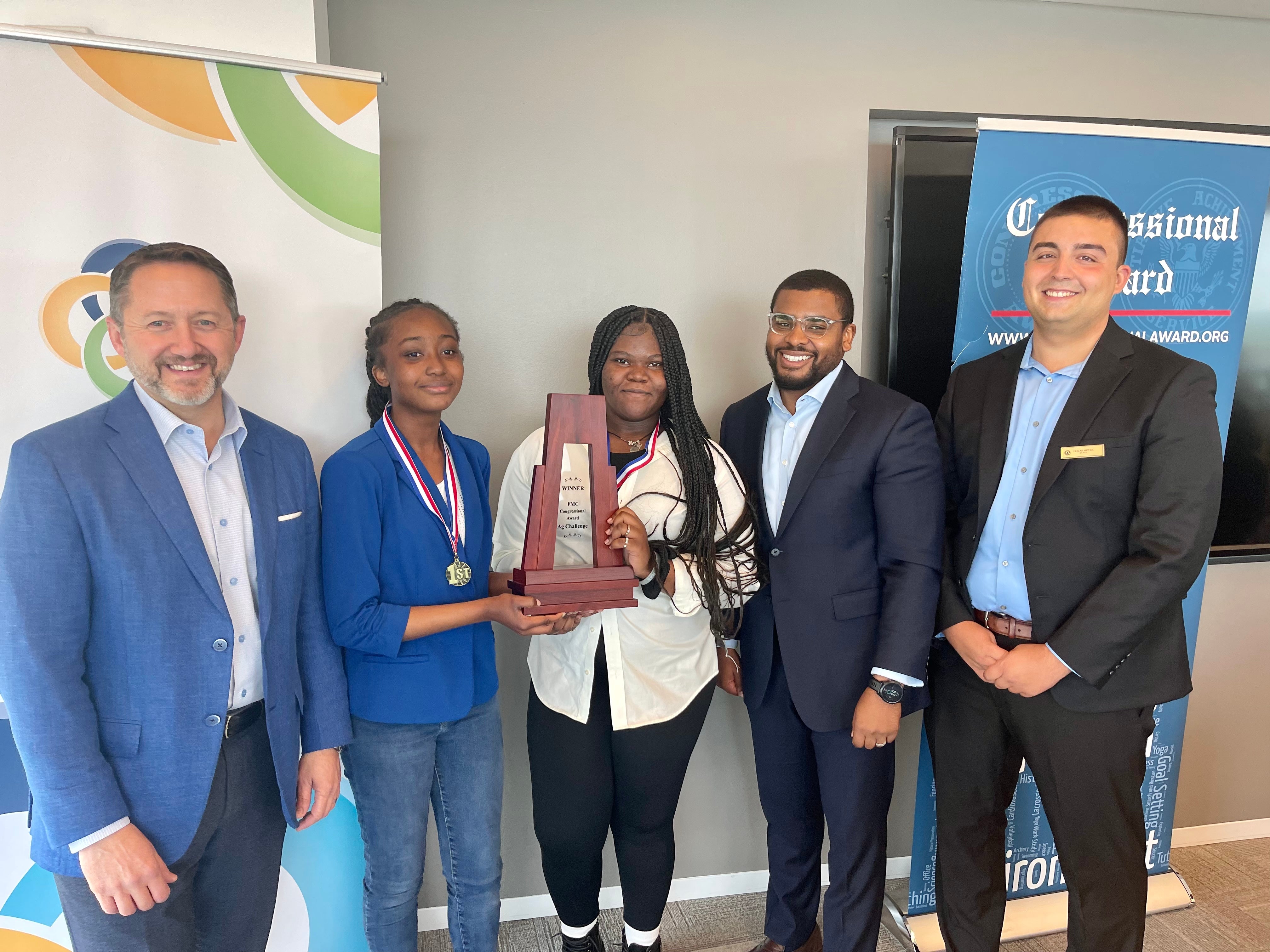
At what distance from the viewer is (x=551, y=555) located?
1.76 metres

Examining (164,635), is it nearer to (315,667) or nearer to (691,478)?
(315,667)

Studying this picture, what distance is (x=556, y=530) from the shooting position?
69.5 inches

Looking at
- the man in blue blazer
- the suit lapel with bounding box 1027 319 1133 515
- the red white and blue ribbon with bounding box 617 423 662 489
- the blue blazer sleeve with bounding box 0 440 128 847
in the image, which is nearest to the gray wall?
the red white and blue ribbon with bounding box 617 423 662 489

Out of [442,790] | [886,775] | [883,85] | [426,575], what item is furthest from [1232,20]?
[442,790]

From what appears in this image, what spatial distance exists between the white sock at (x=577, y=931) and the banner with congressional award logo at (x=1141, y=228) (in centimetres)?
108

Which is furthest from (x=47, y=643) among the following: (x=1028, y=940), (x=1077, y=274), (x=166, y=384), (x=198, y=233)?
(x=1028, y=940)

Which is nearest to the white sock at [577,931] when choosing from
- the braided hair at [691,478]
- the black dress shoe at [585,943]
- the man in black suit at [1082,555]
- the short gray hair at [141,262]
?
the black dress shoe at [585,943]

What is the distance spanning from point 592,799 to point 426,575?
0.76m

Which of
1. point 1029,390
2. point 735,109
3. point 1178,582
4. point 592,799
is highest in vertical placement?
point 735,109

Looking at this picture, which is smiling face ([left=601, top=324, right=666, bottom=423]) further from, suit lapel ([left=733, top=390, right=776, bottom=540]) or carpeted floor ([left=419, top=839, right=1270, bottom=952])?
carpeted floor ([left=419, top=839, right=1270, bottom=952])

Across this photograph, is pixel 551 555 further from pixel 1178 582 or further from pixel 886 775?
pixel 1178 582

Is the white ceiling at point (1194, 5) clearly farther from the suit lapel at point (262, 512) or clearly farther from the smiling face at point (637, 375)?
the suit lapel at point (262, 512)

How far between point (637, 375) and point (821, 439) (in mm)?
526

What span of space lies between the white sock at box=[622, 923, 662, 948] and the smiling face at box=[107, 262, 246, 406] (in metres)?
1.77
